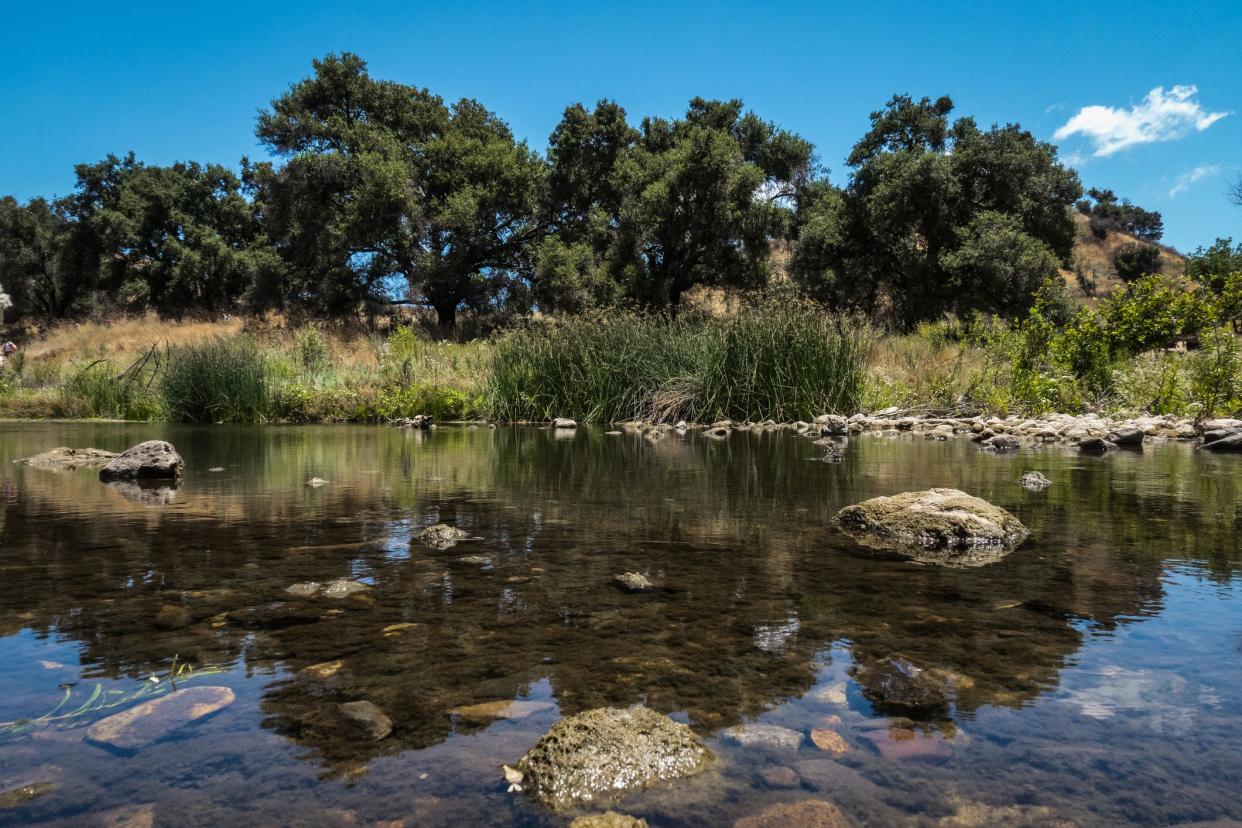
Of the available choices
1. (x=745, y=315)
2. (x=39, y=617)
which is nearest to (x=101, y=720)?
(x=39, y=617)

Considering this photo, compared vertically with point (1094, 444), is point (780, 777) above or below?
below

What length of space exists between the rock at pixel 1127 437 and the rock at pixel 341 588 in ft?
30.7

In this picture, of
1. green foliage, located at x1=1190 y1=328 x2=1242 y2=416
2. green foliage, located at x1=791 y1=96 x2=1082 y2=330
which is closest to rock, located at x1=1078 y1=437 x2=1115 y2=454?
green foliage, located at x1=1190 y1=328 x2=1242 y2=416

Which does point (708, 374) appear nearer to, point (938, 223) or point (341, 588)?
point (341, 588)

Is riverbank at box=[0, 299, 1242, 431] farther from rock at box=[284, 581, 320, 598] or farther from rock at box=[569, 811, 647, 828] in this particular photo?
rock at box=[569, 811, 647, 828]

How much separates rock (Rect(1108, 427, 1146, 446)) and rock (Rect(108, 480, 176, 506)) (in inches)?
384

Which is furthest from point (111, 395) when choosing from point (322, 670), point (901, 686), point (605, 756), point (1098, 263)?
point (1098, 263)

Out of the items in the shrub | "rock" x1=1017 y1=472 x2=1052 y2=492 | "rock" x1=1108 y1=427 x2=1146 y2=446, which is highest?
the shrub

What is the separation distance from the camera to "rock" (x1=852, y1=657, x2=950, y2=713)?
161cm

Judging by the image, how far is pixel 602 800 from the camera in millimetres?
1278

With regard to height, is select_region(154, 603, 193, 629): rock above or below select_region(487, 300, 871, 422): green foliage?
below

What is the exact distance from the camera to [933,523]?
341 centimetres

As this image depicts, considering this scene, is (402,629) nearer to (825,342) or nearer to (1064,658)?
(1064,658)

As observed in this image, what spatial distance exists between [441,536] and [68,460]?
5638 millimetres
